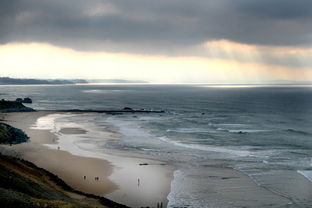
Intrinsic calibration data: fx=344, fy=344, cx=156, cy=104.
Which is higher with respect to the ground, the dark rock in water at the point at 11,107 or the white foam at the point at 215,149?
the dark rock in water at the point at 11,107

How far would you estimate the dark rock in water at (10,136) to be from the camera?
59881mm

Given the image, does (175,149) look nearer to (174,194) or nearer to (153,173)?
(153,173)

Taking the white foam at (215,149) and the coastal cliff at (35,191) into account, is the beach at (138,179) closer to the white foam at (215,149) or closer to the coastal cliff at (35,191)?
the coastal cliff at (35,191)

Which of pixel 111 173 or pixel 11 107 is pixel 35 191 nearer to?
pixel 111 173

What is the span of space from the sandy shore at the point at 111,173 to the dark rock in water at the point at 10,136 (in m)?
2.66

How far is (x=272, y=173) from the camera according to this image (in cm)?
4328

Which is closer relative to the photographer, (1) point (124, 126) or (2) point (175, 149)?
(2) point (175, 149)

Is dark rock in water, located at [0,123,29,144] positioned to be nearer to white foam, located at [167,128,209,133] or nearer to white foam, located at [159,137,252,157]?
white foam, located at [159,137,252,157]

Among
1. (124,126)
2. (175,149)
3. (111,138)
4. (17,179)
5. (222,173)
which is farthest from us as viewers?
(124,126)

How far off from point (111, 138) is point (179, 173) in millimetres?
28993

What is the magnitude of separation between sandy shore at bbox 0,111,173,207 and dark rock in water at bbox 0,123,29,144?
2.66 m

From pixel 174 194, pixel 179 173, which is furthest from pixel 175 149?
pixel 174 194

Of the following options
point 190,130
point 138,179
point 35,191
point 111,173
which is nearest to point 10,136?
point 111,173

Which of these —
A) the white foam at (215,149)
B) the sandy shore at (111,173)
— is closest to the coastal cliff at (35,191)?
the sandy shore at (111,173)
